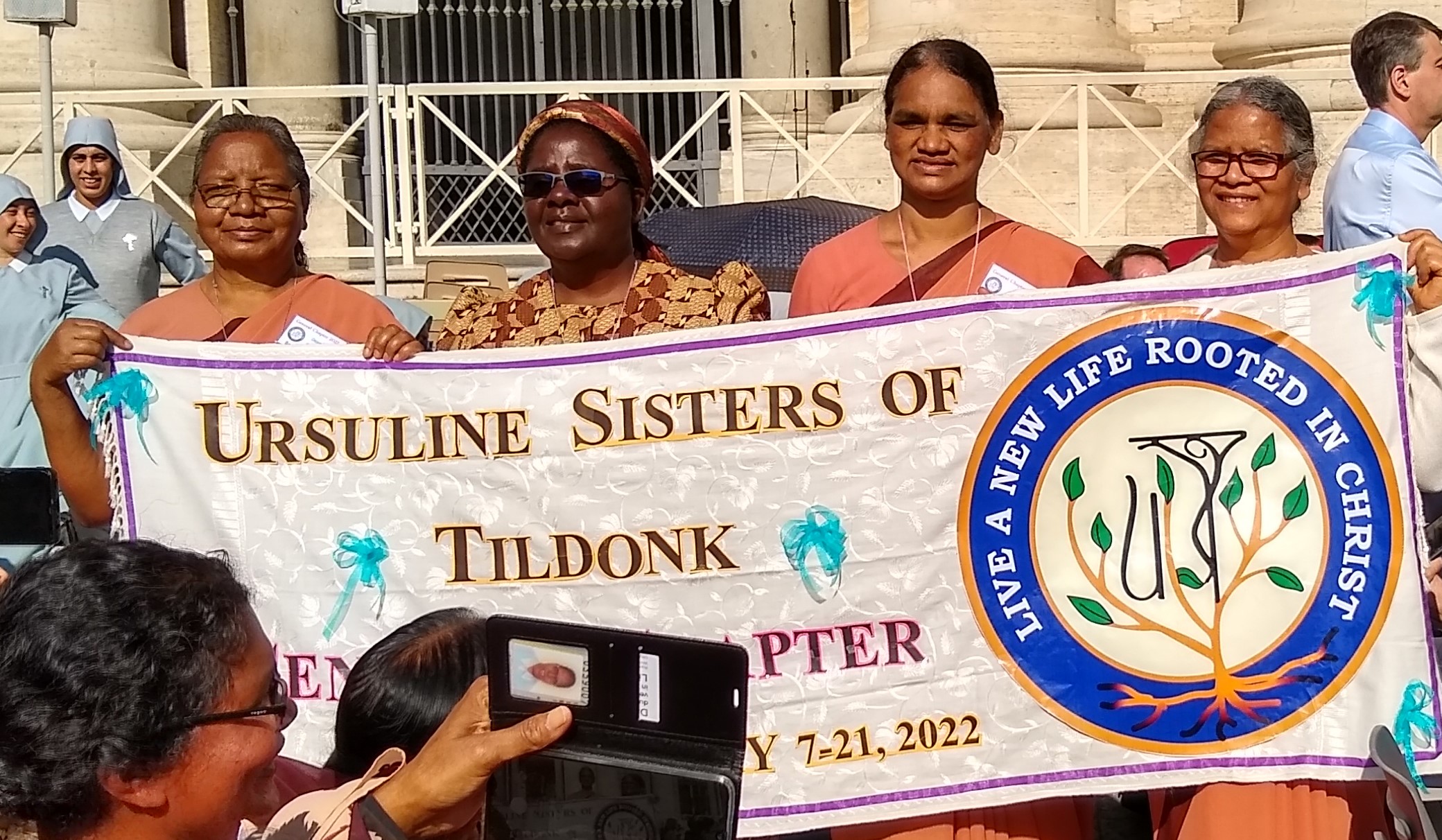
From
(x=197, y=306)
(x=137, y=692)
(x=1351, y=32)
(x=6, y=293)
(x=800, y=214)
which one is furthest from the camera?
(x=1351, y=32)

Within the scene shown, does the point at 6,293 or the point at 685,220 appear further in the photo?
the point at 685,220

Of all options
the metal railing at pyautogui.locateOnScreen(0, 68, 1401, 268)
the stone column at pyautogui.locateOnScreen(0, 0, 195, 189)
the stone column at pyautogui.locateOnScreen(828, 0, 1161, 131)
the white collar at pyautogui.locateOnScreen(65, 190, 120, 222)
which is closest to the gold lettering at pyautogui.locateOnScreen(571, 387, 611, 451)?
the white collar at pyautogui.locateOnScreen(65, 190, 120, 222)

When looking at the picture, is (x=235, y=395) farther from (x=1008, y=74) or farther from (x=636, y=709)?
(x=1008, y=74)

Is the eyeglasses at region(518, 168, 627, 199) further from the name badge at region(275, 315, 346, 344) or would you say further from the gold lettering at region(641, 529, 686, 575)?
the gold lettering at region(641, 529, 686, 575)

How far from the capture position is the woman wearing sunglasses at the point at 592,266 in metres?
3.69

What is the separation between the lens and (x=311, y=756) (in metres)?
3.58

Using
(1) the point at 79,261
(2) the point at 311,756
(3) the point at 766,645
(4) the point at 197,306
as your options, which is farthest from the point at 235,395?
(1) the point at 79,261

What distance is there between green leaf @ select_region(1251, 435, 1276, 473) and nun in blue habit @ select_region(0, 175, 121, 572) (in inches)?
144

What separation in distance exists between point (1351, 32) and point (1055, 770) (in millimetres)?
8615

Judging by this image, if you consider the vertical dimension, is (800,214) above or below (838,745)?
above

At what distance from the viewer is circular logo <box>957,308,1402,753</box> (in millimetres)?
3432

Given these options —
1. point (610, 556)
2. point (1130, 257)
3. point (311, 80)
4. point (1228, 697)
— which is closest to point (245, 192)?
point (610, 556)

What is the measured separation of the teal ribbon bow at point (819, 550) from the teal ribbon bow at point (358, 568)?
0.83m

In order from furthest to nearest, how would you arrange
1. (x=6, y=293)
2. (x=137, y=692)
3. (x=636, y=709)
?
(x=6, y=293), (x=636, y=709), (x=137, y=692)
